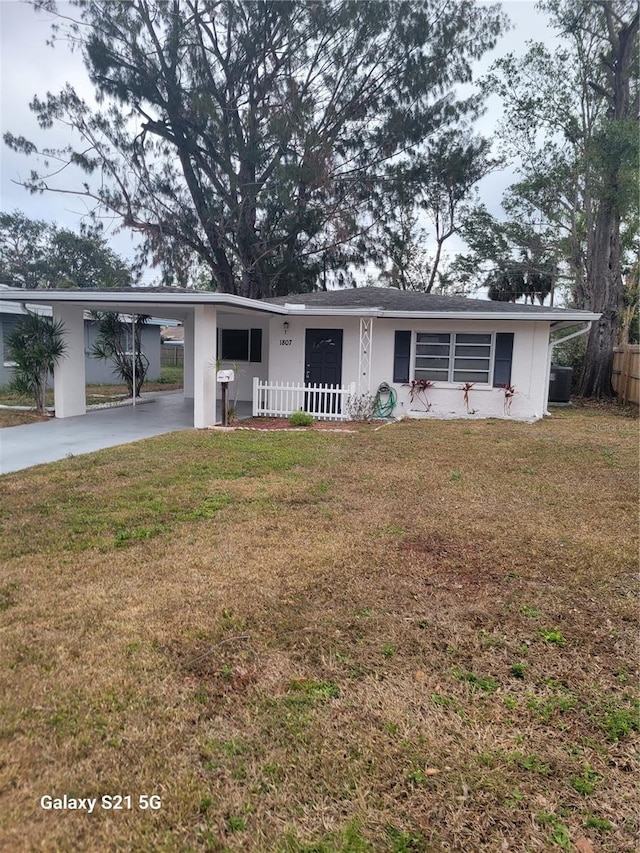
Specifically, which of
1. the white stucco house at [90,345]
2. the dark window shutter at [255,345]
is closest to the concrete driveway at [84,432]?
the dark window shutter at [255,345]

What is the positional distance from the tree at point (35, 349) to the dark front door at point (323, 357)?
539 cm

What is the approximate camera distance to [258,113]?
1833 cm

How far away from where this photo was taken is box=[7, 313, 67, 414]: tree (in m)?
11.5

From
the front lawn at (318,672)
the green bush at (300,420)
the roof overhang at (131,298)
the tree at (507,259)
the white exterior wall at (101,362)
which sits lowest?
the front lawn at (318,672)

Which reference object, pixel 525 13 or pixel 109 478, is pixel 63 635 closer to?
pixel 109 478

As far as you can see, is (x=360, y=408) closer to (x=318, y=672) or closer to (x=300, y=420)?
(x=300, y=420)

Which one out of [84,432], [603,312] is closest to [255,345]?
[84,432]

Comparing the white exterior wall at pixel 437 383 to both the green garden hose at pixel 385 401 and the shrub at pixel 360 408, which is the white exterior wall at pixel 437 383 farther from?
the shrub at pixel 360 408

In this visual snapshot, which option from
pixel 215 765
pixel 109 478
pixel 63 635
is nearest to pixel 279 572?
pixel 63 635

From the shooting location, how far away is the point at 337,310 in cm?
1241

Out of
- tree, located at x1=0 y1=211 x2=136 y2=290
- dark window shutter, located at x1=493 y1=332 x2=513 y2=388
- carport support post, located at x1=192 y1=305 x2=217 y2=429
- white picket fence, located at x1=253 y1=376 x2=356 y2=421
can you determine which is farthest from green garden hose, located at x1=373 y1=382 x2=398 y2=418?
tree, located at x1=0 y1=211 x2=136 y2=290

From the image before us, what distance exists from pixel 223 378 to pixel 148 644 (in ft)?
26.0

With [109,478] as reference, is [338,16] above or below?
above

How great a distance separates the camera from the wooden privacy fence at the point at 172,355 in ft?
101
